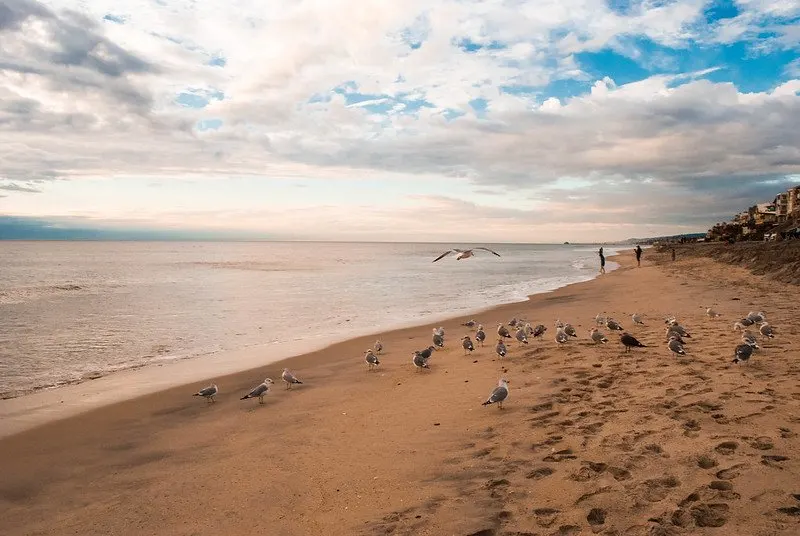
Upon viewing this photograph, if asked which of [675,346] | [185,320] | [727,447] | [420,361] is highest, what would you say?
[675,346]

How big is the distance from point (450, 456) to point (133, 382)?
9917mm

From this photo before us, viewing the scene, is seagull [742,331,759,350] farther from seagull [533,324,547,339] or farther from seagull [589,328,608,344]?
seagull [533,324,547,339]

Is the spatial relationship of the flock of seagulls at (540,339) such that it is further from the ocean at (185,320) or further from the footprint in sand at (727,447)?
the ocean at (185,320)

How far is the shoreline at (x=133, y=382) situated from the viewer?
1023 centimetres

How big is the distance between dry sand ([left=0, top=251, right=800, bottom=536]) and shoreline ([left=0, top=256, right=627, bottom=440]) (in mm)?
719

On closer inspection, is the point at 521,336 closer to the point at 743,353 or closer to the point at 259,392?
the point at 743,353

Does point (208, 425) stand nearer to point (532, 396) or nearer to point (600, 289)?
point (532, 396)

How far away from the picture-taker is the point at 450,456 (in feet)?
22.0

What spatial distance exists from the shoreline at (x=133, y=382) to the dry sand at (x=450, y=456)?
0.72 metres

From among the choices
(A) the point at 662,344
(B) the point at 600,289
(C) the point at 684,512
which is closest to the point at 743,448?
(C) the point at 684,512

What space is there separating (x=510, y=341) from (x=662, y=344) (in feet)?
14.0

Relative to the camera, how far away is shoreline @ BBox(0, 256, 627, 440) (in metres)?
10.2

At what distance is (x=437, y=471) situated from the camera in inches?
247

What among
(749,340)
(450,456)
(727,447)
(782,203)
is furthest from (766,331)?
(782,203)
